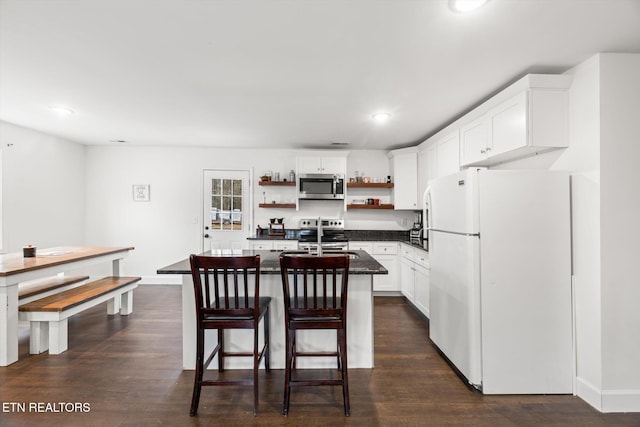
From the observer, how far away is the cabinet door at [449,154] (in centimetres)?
351

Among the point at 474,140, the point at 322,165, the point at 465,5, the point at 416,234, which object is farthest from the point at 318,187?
the point at 465,5

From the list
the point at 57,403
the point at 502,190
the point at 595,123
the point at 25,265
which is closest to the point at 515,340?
the point at 502,190

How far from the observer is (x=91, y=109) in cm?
331

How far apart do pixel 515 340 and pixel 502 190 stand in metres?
1.11

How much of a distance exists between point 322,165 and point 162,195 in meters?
2.93

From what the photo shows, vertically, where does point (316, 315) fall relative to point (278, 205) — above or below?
Result: below

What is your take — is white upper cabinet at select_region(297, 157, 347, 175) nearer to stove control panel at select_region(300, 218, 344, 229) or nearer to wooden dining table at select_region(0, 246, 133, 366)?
stove control panel at select_region(300, 218, 344, 229)

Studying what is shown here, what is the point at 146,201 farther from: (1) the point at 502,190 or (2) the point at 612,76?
(2) the point at 612,76

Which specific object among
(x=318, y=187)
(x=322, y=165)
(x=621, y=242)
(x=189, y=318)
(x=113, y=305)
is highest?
(x=322, y=165)

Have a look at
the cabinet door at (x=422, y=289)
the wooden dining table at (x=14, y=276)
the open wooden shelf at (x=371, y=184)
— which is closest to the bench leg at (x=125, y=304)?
the wooden dining table at (x=14, y=276)

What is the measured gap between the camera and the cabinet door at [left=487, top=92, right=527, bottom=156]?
2395 mm

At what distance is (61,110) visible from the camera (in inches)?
131

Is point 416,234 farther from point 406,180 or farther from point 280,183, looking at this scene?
point 280,183

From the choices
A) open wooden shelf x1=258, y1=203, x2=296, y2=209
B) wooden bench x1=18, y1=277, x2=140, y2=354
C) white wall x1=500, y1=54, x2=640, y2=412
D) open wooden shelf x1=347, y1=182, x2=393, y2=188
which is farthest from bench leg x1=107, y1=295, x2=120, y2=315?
white wall x1=500, y1=54, x2=640, y2=412
